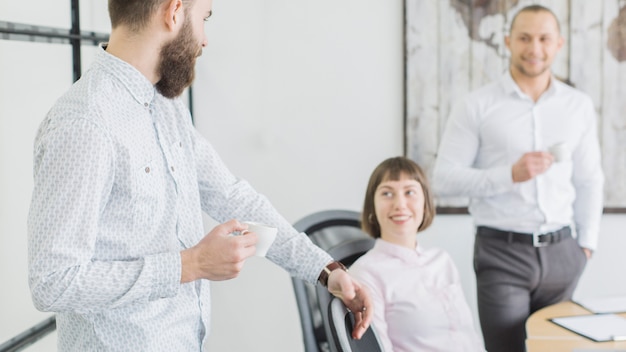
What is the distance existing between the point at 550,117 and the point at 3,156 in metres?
1.93

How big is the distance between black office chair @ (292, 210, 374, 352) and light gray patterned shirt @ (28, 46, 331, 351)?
0.51 metres

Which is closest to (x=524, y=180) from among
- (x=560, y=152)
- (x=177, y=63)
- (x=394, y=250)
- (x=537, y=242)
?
(x=560, y=152)

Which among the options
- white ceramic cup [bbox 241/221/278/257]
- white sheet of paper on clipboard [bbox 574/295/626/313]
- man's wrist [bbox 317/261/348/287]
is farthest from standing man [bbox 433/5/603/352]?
white ceramic cup [bbox 241/221/278/257]

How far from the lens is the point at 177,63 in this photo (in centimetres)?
147

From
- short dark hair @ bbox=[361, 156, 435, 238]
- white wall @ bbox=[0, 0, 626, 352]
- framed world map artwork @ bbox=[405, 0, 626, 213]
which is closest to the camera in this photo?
short dark hair @ bbox=[361, 156, 435, 238]

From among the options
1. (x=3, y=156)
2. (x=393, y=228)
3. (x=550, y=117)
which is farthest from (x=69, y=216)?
(x=550, y=117)

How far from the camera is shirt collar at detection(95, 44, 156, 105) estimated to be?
142 cm

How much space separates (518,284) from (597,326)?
2.30 ft

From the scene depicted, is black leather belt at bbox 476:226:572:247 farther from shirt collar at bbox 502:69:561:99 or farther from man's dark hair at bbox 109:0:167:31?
man's dark hair at bbox 109:0:167:31

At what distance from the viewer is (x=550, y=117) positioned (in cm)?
287

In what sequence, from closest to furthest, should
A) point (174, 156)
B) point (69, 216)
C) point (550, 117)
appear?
point (69, 216) < point (174, 156) < point (550, 117)

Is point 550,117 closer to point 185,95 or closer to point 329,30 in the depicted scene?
point 329,30

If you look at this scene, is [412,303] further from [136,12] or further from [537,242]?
[136,12]

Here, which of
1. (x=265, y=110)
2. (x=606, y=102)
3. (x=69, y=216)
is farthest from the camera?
(x=265, y=110)
